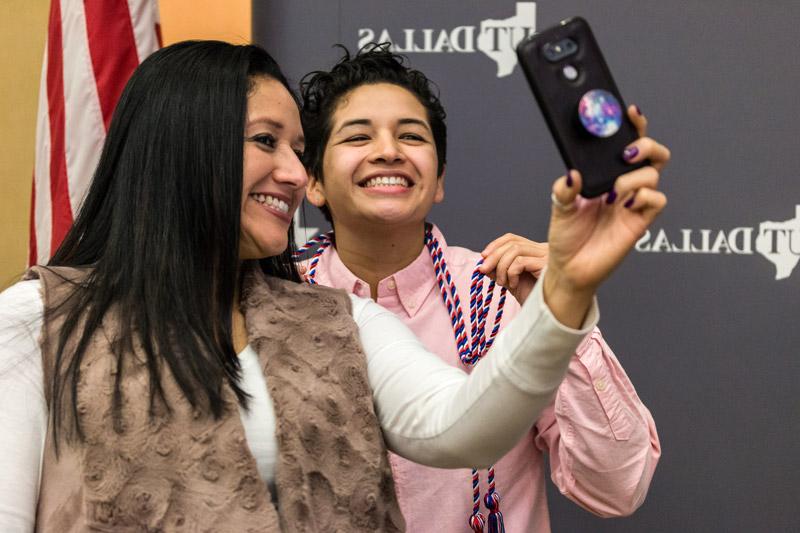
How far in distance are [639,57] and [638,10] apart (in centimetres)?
11

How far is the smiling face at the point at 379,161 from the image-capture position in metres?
1.74

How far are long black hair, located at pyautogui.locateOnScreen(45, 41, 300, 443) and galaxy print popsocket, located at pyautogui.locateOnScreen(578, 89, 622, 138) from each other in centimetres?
52

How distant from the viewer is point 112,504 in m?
1.20

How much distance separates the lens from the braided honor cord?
64.5 inches

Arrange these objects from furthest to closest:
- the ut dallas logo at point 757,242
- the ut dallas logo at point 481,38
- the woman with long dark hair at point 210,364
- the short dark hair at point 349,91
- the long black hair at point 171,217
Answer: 1. the ut dallas logo at point 481,38
2. the ut dallas logo at point 757,242
3. the short dark hair at point 349,91
4. the long black hair at point 171,217
5. the woman with long dark hair at point 210,364

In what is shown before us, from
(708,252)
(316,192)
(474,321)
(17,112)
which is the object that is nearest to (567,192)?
(474,321)

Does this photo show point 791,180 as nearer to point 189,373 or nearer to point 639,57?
point 639,57

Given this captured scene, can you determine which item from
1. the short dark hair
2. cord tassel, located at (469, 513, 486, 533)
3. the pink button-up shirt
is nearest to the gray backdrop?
the short dark hair

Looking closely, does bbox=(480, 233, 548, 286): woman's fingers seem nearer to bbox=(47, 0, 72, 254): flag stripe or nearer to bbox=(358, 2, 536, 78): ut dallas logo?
bbox=(358, 2, 536, 78): ut dallas logo

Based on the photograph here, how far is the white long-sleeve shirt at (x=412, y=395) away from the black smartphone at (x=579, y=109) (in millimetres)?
144

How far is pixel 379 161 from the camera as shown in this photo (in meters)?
1.75

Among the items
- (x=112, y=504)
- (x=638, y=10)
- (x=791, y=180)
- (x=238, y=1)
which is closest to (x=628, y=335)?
(x=791, y=180)

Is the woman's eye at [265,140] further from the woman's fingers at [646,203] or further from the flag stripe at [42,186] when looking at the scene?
the flag stripe at [42,186]

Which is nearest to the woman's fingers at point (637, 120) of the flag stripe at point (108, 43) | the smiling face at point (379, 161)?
the smiling face at point (379, 161)
